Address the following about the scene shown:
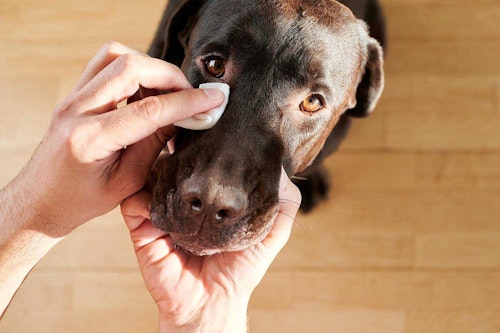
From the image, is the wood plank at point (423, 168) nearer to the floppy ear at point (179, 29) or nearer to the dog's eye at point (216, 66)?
the floppy ear at point (179, 29)

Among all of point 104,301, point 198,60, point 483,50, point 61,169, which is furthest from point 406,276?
point 61,169

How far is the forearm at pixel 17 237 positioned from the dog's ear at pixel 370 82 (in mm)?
1070

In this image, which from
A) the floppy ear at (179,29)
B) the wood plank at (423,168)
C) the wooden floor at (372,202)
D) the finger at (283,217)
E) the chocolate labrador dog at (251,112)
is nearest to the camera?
the chocolate labrador dog at (251,112)

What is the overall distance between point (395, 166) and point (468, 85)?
1.63ft

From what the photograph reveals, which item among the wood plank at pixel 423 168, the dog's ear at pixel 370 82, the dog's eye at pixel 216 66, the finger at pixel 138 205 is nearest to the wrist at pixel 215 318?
the finger at pixel 138 205

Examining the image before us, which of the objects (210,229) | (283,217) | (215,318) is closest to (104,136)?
(210,229)

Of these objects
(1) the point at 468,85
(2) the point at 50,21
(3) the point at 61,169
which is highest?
(3) the point at 61,169

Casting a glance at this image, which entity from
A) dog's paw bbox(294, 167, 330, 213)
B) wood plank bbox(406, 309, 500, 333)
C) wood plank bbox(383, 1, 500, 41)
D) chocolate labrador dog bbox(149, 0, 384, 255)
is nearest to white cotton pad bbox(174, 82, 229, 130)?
chocolate labrador dog bbox(149, 0, 384, 255)

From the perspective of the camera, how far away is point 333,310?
2680 mm

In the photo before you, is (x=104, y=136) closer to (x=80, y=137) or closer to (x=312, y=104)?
(x=80, y=137)

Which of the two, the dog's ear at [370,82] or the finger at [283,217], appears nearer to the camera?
the finger at [283,217]

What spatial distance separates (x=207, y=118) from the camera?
158 cm

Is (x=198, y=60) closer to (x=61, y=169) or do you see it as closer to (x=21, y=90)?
(x=61, y=169)

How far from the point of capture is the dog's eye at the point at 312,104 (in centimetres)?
→ 174
